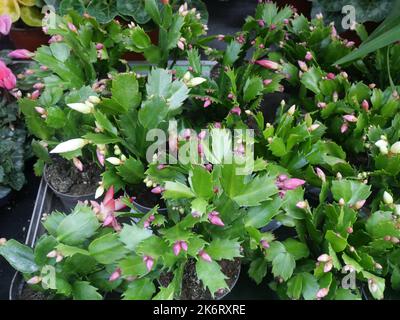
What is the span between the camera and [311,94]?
4.30 ft

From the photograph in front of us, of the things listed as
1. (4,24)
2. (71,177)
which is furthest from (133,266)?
(4,24)

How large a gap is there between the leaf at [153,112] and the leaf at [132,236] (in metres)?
0.24

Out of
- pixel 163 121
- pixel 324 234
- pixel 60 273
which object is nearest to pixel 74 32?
pixel 163 121

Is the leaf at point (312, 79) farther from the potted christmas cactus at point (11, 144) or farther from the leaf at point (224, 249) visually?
the potted christmas cactus at point (11, 144)

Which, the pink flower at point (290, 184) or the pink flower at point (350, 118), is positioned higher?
the pink flower at point (350, 118)

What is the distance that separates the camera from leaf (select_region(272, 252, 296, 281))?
865 mm

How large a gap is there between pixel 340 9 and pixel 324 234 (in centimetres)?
88

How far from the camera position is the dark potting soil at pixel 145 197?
105cm

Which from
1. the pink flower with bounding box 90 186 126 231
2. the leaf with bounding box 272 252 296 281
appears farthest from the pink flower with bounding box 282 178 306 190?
the pink flower with bounding box 90 186 126 231

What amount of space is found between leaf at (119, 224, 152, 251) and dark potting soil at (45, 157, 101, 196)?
40 centimetres

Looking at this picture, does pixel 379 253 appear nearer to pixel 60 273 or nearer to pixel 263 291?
pixel 263 291

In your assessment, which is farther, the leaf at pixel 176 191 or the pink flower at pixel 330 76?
the pink flower at pixel 330 76

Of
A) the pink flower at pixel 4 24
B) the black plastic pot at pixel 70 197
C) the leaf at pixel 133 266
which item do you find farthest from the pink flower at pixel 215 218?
the pink flower at pixel 4 24

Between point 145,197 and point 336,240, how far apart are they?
46cm
